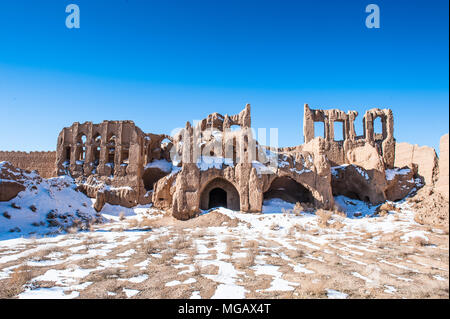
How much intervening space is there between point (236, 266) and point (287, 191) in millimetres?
17431

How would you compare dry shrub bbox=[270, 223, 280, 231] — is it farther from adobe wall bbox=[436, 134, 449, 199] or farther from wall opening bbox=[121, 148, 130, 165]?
wall opening bbox=[121, 148, 130, 165]

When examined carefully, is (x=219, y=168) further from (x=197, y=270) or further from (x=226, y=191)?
(x=197, y=270)

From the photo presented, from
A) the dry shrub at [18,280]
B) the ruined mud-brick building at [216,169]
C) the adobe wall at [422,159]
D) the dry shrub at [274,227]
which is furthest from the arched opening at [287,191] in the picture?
the dry shrub at [18,280]

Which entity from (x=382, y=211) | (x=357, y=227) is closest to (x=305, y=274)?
(x=357, y=227)

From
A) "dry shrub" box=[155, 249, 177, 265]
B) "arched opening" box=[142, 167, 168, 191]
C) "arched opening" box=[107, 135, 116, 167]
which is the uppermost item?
"arched opening" box=[107, 135, 116, 167]

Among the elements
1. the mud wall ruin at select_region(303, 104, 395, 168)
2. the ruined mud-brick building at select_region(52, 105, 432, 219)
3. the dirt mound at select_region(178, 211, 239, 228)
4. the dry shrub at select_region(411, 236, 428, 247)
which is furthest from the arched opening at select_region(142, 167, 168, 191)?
the dry shrub at select_region(411, 236, 428, 247)

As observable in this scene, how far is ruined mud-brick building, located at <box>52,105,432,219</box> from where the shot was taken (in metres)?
20.5

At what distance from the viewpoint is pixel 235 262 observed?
27.8 ft

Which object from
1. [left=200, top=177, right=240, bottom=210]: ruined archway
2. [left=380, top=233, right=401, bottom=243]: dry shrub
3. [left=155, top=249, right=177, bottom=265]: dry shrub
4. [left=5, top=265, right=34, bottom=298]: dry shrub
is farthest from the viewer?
[left=200, top=177, right=240, bottom=210]: ruined archway

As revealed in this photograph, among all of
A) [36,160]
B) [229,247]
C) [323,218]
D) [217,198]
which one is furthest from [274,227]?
[36,160]

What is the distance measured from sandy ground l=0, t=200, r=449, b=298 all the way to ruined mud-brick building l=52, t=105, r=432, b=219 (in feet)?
20.1

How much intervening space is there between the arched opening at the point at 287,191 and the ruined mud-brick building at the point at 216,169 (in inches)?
3.3
